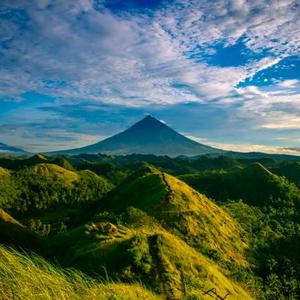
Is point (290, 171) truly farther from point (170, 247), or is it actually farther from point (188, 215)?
point (170, 247)

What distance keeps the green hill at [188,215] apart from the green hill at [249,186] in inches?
1389

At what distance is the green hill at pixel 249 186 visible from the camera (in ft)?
331

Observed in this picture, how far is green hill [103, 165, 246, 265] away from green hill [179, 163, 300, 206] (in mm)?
35289

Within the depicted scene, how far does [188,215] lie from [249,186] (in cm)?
5704

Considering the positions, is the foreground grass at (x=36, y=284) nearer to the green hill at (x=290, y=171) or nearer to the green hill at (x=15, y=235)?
the green hill at (x=15, y=235)

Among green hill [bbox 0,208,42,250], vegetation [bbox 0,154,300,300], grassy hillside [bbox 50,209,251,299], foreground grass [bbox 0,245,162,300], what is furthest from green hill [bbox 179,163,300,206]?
foreground grass [bbox 0,245,162,300]

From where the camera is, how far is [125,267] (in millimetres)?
28125

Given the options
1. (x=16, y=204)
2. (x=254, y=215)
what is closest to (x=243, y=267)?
(x=254, y=215)

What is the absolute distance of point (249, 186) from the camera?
359ft

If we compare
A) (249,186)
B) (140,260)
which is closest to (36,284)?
(140,260)

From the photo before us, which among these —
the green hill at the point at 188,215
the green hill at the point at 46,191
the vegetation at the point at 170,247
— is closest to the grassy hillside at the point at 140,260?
the vegetation at the point at 170,247

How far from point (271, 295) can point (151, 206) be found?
62.6ft

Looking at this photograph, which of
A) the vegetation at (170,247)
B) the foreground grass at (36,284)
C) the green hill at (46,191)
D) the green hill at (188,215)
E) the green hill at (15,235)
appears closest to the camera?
the foreground grass at (36,284)

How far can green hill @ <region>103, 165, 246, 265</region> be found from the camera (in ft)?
169
